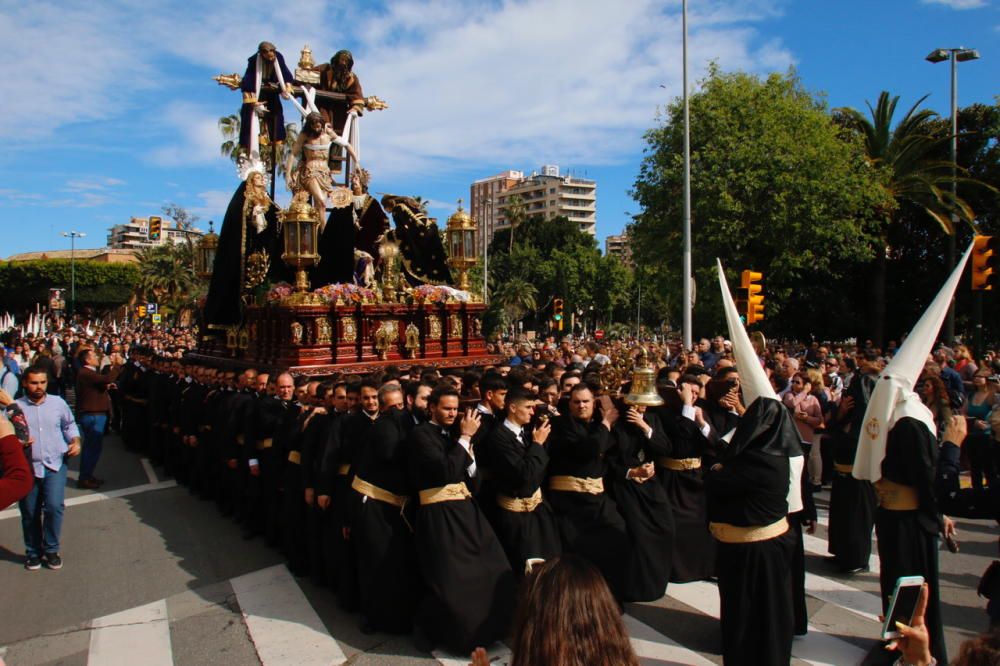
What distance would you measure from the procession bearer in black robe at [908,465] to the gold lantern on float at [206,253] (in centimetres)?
1479

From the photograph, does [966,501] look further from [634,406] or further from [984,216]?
[984,216]

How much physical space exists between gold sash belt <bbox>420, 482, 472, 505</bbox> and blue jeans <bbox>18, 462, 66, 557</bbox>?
4.23 meters

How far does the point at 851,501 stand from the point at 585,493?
2696mm

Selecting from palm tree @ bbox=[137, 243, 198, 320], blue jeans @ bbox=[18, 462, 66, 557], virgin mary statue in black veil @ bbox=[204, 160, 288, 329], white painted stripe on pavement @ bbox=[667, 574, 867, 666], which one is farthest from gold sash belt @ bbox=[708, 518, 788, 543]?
palm tree @ bbox=[137, 243, 198, 320]

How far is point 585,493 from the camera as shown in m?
5.69

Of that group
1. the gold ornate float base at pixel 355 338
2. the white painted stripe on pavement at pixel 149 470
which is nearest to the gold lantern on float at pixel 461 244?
the gold ornate float base at pixel 355 338

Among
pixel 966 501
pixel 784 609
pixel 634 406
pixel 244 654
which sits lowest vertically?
pixel 244 654

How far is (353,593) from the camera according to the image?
18.9ft

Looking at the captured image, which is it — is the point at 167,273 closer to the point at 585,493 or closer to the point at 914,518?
the point at 585,493

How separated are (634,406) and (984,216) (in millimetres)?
26971

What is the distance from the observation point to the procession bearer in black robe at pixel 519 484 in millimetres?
5207

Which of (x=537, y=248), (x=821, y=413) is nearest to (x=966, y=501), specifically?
(x=821, y=413)

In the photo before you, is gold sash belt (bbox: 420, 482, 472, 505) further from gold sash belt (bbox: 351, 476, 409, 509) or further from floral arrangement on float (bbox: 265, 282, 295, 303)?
floral arrangement on float (bbox: 265, 282, 295, 303)

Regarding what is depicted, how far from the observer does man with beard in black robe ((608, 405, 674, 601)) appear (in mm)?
5832
